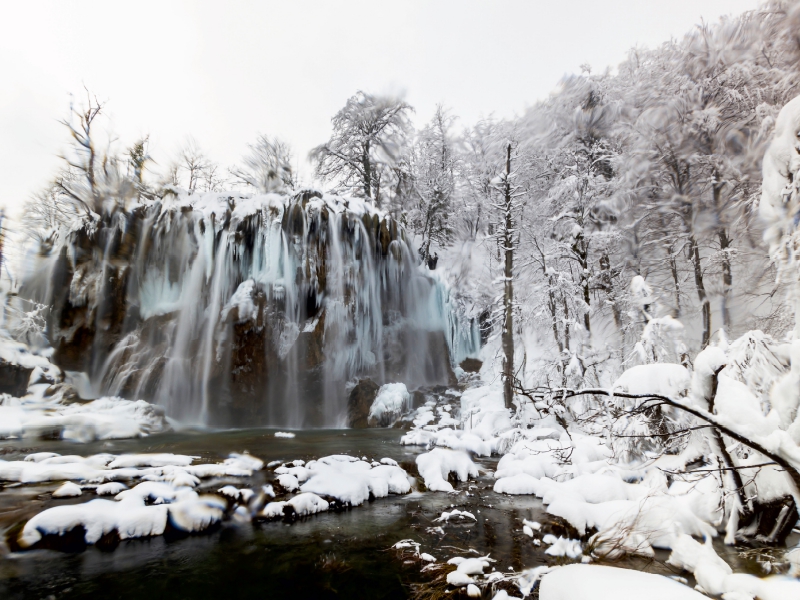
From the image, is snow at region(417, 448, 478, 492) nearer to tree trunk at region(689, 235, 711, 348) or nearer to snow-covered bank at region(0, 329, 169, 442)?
tree trunk at region(689, 235, 711, 348)

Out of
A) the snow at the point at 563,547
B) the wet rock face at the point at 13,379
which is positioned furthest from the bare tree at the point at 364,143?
the snow at the point at 563,547

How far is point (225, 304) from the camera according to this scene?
15.0 m

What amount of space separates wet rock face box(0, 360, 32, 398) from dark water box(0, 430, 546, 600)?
31.8 ft

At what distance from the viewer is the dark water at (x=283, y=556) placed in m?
3.34

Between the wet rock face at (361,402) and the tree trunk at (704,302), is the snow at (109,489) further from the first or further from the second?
the tree trunk at (704,302)

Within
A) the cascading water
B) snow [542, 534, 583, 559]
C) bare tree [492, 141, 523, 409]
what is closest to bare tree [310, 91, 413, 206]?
the cascading water

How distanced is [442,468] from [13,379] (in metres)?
14.0

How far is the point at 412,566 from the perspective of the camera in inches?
149

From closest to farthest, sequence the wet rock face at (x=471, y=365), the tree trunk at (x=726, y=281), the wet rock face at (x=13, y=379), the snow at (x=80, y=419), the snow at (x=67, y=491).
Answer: the snow at (x=67, y=491) → the snow at (x=80, y=419) → the tree trunk at (x=726, y=281) → the wet rock face at (x=13, y=379) → the wet rock face at (x=471, y=365)

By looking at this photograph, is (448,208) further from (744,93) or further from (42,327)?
(42,327)

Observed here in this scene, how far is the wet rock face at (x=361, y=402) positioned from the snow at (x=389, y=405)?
0.18 meters

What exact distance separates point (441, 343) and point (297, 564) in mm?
15253

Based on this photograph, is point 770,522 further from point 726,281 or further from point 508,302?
point 726,281

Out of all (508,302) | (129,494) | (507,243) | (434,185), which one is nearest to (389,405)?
(508,302)
